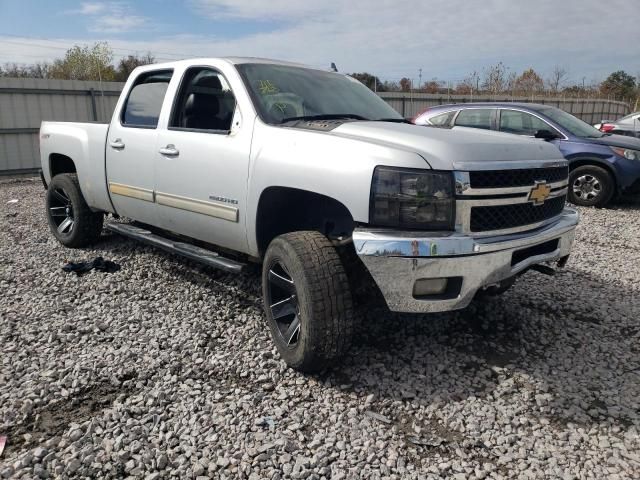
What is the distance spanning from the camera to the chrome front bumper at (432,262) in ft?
8.41

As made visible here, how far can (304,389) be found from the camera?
9.67ft

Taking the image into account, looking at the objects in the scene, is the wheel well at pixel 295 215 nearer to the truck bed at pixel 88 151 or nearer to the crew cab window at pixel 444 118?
the truck bed at pixel 88 151

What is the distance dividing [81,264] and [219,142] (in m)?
2.29

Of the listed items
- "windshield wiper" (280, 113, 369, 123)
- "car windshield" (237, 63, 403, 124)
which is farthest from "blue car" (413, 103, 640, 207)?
"windshield wiper" (280, 113, 369, 123)

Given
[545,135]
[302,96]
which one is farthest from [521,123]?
A: [302,96]

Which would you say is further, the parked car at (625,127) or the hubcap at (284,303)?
the parked car at (625,127)

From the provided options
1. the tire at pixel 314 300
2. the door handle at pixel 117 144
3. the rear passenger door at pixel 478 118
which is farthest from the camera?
the rear passenger door at pixel 478 118

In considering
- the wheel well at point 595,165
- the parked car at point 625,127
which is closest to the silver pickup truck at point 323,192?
the wheel well at point 595,165

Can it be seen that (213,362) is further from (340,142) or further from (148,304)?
(340,142)

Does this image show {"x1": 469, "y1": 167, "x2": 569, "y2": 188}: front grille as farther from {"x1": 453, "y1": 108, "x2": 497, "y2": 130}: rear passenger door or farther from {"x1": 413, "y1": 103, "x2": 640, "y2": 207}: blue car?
{"x1": 453, "y1": 108, "x2": 497, "y2": 130}: rear passenger door

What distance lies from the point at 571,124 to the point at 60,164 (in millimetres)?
7891

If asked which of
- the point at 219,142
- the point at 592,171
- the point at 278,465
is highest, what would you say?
the point at 219,142

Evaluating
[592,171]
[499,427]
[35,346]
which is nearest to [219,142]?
[35,346]

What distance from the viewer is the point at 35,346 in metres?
3.43
